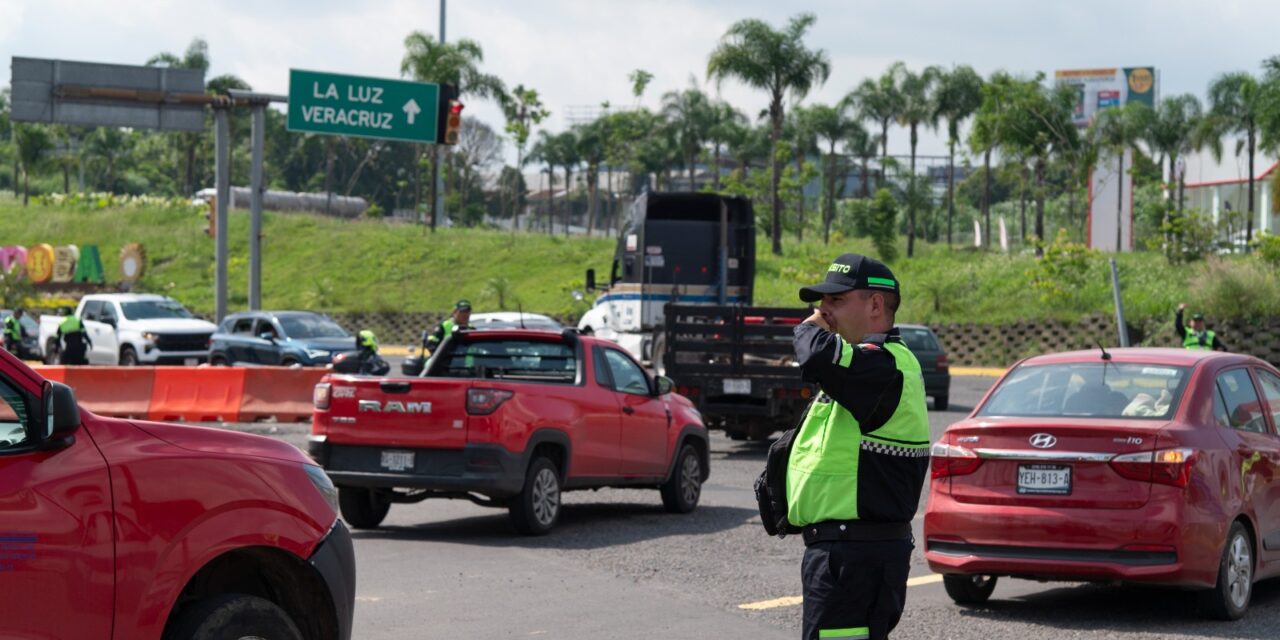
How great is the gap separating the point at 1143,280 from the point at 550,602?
37.4 m

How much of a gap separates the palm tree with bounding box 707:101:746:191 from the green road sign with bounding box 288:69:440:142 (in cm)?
4262

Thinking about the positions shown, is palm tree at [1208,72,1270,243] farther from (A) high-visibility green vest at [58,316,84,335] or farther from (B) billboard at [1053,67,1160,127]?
(B) billboard at [1053,67,1160,127]

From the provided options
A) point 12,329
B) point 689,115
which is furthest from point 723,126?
point 12,329

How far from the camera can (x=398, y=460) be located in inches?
480

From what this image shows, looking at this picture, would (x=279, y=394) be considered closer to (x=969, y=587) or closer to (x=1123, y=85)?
(x=969, y=587)

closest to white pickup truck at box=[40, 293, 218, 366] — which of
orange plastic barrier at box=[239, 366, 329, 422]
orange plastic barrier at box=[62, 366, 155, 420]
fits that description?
orange plastic barrier at box=[62, 366, 155, 420]

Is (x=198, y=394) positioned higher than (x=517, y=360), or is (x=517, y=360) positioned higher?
(x=517, y=360)

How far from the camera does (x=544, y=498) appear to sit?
12.6 metres

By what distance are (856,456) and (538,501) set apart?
767 cm

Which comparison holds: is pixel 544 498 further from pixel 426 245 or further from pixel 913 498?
pixel 426 245

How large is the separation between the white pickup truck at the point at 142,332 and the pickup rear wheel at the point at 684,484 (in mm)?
21467

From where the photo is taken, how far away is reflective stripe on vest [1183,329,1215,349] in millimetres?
24031

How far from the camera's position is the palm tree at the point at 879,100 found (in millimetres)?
65375

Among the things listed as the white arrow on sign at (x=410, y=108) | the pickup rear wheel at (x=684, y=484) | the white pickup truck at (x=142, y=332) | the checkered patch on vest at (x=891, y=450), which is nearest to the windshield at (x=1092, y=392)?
the checkered patch on vest at (x=891, y=450)
